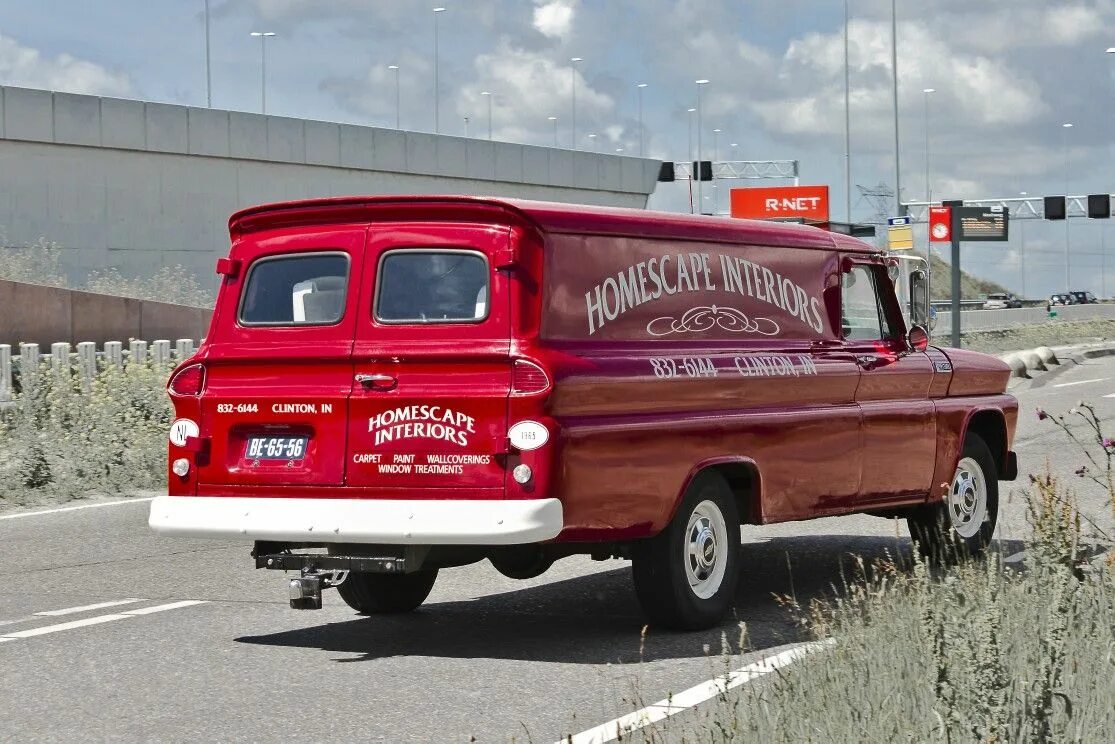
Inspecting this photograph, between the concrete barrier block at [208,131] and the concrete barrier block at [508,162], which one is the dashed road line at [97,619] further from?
the concrete barrier block at [508,162]

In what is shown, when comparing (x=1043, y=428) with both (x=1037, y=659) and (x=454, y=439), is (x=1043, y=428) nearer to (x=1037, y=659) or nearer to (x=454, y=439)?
(x=454, y=439)

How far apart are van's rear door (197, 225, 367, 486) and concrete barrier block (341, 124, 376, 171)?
1717 inches

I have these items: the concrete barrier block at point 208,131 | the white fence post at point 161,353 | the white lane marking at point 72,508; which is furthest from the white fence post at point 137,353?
the concrete barrier block at point 208,131

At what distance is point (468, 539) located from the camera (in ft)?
24.7

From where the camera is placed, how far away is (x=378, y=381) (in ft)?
26.1

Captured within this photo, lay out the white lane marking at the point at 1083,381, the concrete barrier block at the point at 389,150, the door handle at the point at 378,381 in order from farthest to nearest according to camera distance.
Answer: the concrete barrier block at the point at 389,150
the white lane marking at the point at 1083,381
the door handle at the point at 378,381

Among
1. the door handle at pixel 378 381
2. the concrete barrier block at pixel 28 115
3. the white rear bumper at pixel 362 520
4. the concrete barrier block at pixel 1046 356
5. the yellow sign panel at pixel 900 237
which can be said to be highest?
the concrete barrier block at pixel 28 115

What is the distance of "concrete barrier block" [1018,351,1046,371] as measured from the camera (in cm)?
3791

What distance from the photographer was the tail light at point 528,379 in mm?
7602

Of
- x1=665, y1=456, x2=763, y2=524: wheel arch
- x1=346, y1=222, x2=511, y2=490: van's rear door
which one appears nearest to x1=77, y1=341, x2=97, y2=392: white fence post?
x1=665, y1=456, x2=763, y2=524: wheel arch

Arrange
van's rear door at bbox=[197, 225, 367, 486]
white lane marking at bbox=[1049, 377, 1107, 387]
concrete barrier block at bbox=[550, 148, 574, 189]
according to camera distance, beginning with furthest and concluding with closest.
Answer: concrete barrier block at bbox=[550, 148, 574, 189] < white lane marking at bbox=[1049, 377, 1107, 387] < van's rear door at bbox=[197, 225, 367, 486]

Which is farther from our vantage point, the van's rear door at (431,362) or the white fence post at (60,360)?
the white fence post at (60,360)

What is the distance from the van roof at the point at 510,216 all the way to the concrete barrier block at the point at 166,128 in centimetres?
3777

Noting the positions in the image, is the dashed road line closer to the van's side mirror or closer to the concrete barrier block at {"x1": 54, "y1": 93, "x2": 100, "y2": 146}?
the van's side mirror
